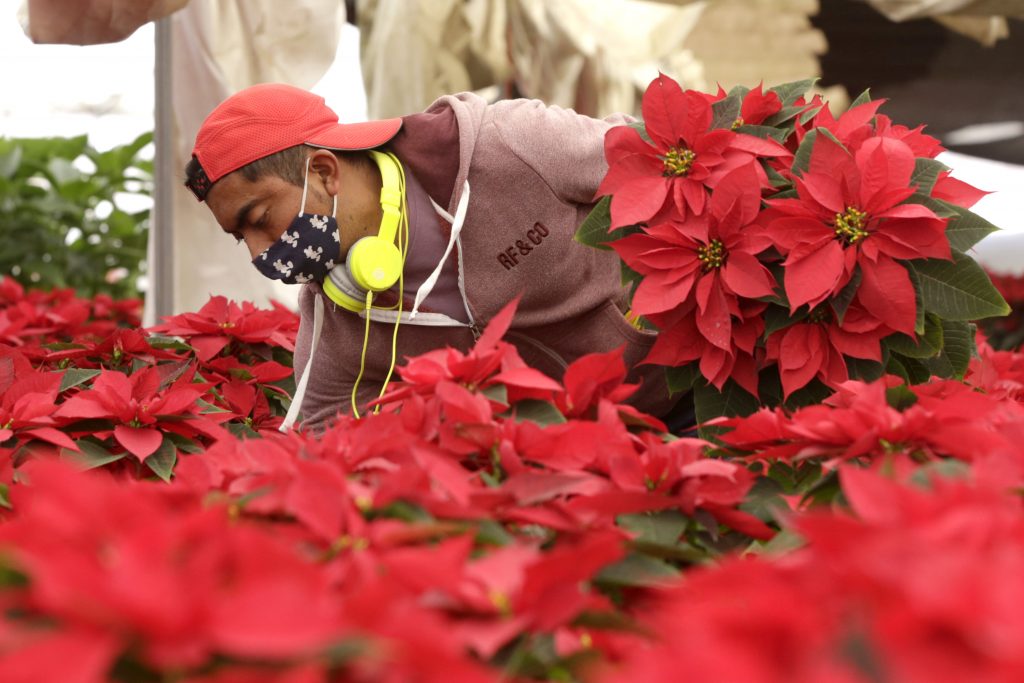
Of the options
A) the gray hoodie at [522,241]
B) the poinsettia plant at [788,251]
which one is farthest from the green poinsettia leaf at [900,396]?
the gray hoodie at [522,241]

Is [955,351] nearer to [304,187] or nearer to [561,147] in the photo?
[561,147]

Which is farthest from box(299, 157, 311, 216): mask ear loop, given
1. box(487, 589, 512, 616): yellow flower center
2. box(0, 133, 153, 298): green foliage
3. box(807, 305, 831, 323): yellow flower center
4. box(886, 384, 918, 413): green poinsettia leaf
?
box(0, 133, 153, 298): green foliage

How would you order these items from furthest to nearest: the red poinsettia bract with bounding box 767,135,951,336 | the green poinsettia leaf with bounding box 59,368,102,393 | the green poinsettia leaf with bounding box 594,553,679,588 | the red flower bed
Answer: the green poinsettia leaf with bounding box 59,368,102,393, the red poinsettia bract with bounding box 767,135,951,336, the green poinsettia leaf with bounding box 594,553,679,588, the red flower bed

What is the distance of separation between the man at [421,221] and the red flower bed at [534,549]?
0.46 metres

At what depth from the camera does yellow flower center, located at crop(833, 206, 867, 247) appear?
2.94 feet

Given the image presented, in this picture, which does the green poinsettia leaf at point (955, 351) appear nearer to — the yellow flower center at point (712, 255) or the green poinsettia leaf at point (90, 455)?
the yellow flower center at point (712, 255)

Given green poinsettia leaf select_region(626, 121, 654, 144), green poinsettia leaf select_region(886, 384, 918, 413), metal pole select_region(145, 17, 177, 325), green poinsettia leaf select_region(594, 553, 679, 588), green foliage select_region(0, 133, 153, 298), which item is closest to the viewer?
green poinsettia leaf select_region(594, 553, 679, 588)

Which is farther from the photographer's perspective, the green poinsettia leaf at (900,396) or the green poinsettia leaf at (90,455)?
the green poinsettia leaf at (90,455)

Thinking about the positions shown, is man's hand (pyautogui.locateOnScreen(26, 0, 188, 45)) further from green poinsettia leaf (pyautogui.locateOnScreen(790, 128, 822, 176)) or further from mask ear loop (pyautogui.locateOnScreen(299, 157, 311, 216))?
green poinsettia leaf (pyautogui.locateOnScreen(790, 128, 822, 176))

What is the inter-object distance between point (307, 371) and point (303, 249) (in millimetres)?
141

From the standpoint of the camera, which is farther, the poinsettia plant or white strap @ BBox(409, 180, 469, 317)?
white strap @ BBox(409, 180, 469, 317)

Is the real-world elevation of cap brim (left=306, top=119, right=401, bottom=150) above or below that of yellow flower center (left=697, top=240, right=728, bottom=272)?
below

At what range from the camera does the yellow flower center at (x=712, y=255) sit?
3.06 ft

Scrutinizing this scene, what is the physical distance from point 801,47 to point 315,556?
3.30m
